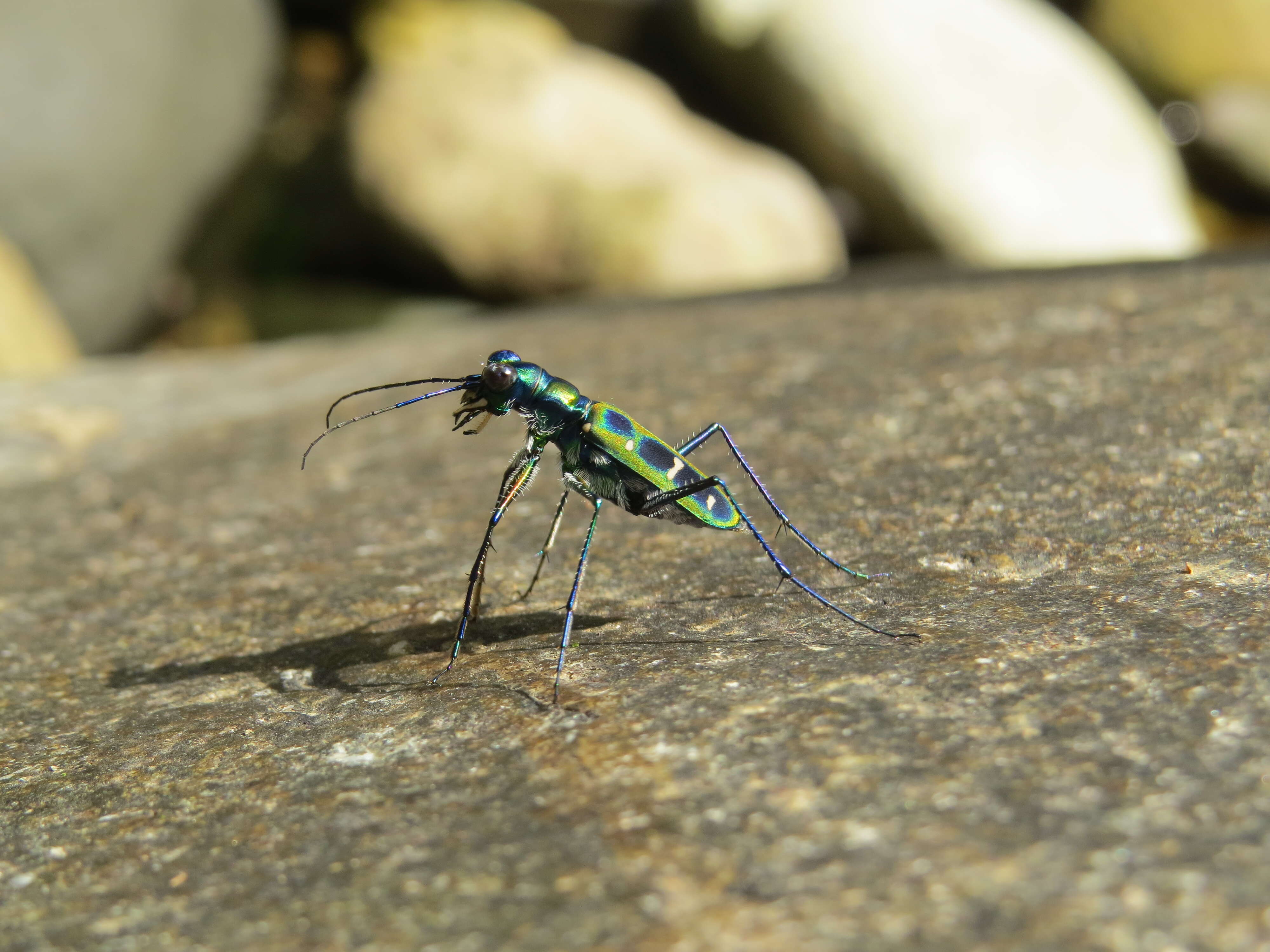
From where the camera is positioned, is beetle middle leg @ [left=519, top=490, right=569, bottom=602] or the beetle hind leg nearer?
the beetle hind leg

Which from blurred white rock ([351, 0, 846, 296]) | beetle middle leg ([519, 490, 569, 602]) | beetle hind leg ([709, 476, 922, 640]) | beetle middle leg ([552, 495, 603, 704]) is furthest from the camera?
blurred white rock ([351, 0, 846, 296])

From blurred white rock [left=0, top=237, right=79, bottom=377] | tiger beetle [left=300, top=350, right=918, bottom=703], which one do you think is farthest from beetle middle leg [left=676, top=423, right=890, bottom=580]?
blurred white rock [left=0, top=237, right=79, bottom=377]

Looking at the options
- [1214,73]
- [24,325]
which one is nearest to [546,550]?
[24,325]

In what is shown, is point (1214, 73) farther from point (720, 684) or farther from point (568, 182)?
point (720, 684)

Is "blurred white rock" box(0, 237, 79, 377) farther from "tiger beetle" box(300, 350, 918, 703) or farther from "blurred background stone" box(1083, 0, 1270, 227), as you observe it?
"blurred background stone" box(1083, 0, 1270, 227)

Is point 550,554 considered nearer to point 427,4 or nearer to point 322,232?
point 322,232

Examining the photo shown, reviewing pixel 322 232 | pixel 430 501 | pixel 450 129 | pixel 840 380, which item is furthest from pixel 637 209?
pixel 430 501
